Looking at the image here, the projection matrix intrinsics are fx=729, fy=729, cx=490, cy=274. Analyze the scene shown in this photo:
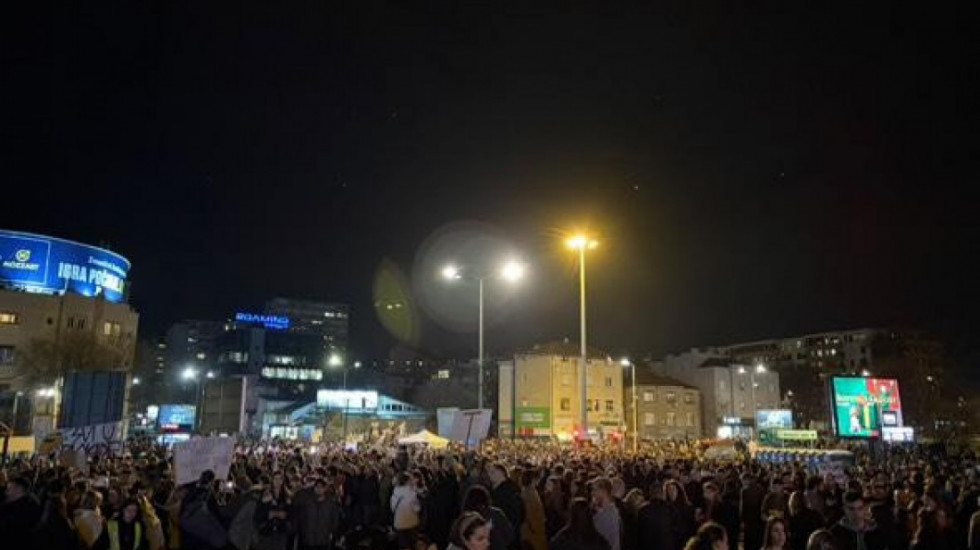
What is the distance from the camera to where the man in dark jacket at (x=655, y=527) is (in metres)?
9.34

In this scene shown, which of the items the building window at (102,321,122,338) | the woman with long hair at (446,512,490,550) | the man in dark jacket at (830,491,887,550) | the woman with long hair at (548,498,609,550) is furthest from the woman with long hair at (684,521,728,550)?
the building window at (102,321,122,338)

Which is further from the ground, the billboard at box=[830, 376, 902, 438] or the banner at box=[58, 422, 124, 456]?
the billboard at box=[830, 376, 902, 438]

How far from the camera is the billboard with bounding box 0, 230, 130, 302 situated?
217 feet

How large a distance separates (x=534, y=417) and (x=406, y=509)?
193ft

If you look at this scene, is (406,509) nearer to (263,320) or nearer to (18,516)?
(18,516)

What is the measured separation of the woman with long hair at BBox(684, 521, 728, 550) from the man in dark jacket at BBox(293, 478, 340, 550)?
21.5 feet

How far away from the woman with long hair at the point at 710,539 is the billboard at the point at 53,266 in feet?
242

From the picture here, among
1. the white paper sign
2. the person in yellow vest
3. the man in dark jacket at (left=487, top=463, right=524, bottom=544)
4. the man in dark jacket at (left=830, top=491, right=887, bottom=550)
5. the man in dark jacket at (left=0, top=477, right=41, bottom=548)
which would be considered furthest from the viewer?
the white paper sign

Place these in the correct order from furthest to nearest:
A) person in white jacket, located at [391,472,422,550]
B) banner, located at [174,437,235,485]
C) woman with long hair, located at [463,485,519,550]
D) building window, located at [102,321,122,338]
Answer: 1. building window, located at [102,321,122,338]
2. banner, located at [174,437,235,485]
3. person in white jacket, located at [391,472,422,550]
4. woman with long hair, located at [463,485,519,550]

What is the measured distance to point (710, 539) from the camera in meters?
6.37

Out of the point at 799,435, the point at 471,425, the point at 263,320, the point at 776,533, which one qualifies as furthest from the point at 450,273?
the point at 263,320

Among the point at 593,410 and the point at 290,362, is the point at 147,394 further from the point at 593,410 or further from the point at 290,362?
the point at 593,410

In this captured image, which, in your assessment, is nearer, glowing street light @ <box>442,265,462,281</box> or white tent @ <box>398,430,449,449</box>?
glowing street light @ <box>442,265,462,281</box>

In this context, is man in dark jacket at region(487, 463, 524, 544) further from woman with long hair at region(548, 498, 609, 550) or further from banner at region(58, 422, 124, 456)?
banner at region(58, 422, 124, 456)
